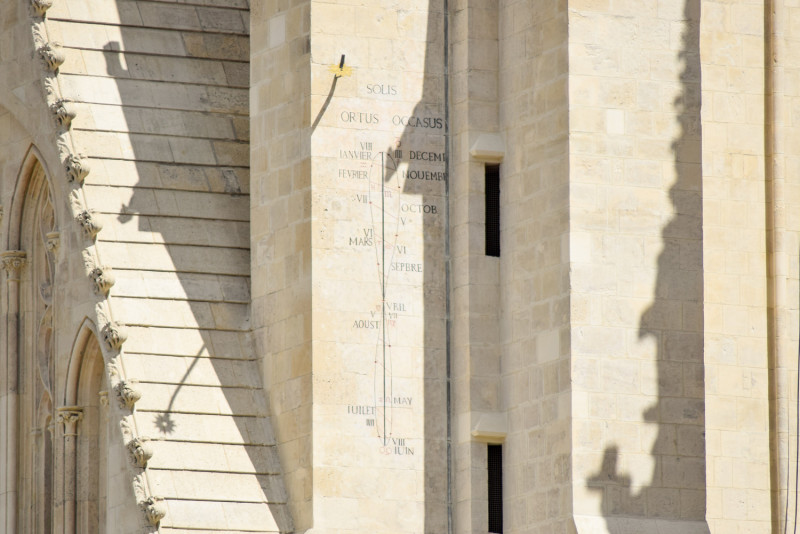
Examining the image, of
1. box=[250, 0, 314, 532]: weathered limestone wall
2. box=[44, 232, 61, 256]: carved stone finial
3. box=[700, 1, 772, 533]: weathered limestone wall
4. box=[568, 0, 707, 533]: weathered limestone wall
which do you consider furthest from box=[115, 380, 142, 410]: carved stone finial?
box=[700, 1, 772, 533]: weathered limestone wall

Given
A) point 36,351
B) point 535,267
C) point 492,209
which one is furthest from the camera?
point 36,351

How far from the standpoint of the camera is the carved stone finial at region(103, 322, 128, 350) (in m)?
30.5

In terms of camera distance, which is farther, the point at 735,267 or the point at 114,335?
the point at 735,267

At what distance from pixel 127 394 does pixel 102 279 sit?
5.17 ft

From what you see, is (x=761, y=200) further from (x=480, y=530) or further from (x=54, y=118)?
(x=54, y=118)

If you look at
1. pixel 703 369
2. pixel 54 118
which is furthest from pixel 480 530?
pixel 54 118

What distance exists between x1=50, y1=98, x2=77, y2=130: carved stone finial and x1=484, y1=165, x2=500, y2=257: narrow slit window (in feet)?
17.1

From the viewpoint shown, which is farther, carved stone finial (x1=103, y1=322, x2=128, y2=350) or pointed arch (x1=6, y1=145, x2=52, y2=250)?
pointed arch (x1=6, y1=145, x2=52, y2=250)

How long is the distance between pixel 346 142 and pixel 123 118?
3345 millimetres

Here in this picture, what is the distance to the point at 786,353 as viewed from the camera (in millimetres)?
31188

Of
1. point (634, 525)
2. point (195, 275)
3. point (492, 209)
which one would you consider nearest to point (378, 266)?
point (492, 209)

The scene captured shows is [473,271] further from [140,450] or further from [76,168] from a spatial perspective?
[76,168]

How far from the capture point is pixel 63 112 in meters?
31.9

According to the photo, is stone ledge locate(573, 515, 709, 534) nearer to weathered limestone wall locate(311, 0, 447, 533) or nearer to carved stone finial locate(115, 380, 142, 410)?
weathered limestone wall locate(311, 0, 447, 533)
